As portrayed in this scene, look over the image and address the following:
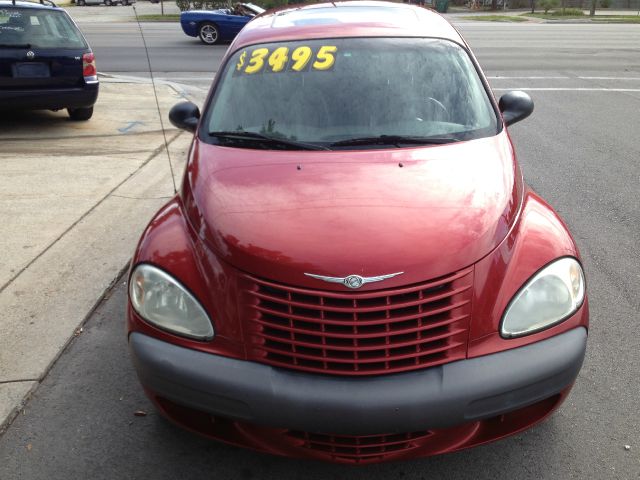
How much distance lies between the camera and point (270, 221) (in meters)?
2.78

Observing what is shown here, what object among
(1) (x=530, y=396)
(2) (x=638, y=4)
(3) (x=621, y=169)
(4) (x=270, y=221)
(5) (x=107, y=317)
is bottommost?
(2) (x=638, y=4)

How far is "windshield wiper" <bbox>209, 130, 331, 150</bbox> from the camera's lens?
3404 mm

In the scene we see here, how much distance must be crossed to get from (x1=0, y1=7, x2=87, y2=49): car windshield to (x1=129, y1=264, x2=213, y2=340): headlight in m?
6.89

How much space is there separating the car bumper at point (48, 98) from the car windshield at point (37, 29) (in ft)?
1.81

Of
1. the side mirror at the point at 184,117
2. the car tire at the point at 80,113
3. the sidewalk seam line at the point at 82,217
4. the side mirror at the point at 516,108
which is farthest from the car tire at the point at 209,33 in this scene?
the side mirror at the point at 516,108

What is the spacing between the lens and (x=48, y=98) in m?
8.77

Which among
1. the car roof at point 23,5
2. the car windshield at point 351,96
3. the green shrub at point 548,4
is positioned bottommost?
the green shrub at point 548,4

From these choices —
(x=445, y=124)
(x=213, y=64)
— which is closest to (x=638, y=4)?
(x=213, y=64)

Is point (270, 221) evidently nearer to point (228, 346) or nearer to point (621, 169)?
point (228, 346)

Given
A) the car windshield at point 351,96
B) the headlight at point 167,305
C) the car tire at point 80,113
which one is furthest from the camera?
the car tire at point 80,113

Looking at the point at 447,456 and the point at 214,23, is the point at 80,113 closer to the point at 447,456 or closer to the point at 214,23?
the point at 447,456

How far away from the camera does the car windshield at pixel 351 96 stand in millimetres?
3527

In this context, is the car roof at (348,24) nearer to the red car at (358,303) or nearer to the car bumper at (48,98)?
the red car at (358,303)

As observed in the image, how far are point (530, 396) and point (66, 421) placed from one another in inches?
84.0
